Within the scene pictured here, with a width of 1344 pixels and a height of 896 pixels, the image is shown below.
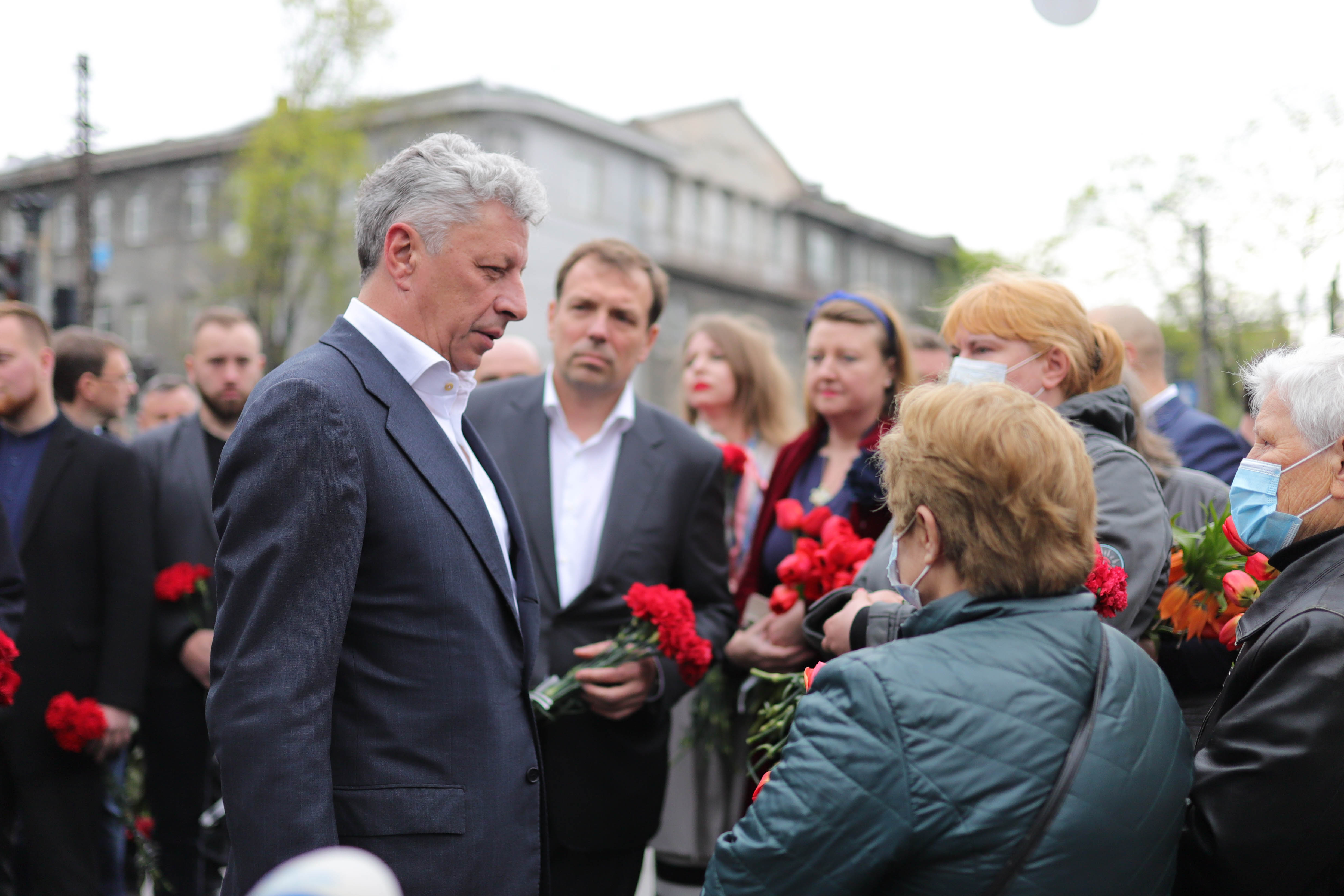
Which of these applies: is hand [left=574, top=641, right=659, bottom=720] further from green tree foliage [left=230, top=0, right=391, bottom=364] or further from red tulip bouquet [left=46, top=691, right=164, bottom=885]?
green tree foliage [left=230, top=0, right=391, bottom=364]

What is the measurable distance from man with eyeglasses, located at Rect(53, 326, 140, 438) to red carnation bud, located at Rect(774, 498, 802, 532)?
14.1 feet

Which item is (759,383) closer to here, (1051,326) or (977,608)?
(1051,326)

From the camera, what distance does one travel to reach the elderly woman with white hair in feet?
6.70

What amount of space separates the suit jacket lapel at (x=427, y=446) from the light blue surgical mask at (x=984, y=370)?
166 centimetres

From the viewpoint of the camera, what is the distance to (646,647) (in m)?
3.74

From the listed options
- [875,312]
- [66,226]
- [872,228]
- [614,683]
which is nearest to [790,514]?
[614,683]

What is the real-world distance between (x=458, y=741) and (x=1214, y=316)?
23651 millimetres

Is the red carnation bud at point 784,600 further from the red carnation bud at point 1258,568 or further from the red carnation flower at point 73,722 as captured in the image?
the red carnation flower at point 73,722

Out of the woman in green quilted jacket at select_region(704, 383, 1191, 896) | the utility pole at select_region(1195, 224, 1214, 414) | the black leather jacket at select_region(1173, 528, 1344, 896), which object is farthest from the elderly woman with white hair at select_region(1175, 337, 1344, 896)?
the utility pole at select_region(1195, 224, 1214, 414)

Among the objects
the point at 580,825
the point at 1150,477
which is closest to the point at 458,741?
the point at 580,825

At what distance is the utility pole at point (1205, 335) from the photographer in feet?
68.1

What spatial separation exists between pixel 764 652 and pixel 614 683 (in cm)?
66

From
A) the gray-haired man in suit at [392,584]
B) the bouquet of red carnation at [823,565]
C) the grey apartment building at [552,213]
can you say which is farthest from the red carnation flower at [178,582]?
the grey apartment building at [552,213]

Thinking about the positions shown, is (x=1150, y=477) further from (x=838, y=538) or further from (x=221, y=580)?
(x=221, y=580)
